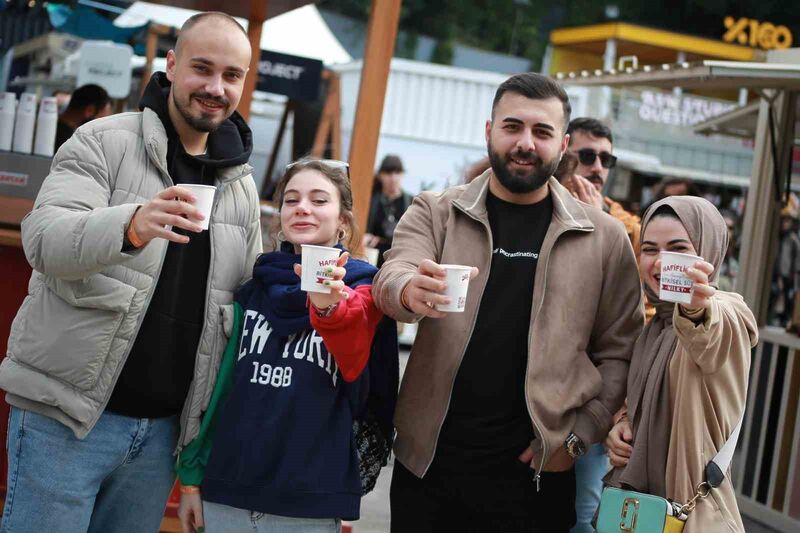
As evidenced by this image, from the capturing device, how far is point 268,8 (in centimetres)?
613

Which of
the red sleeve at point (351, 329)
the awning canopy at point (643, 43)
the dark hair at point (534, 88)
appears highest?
the awning canopy at point (643, 43)

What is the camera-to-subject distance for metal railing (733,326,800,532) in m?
6.49

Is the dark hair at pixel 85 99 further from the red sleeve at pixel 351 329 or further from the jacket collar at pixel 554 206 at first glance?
the red sleeve at pixel 351 329

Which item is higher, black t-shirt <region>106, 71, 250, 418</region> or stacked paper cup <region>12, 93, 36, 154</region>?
stacked paper cup <region>12, 93, 36, 154</region>

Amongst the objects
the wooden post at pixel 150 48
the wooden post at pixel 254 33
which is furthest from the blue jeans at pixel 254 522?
the wooden post at pixel 150 48

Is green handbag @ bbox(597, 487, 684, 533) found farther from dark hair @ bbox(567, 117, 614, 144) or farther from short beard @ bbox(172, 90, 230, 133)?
dark hair @ bbox(567, 117, 614, 144)

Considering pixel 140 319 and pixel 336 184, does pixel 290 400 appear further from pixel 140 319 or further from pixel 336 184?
pixel 336 184

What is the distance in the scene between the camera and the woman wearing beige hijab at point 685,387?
9.18 ft

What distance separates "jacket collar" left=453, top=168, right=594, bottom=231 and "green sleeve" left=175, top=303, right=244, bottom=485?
0.79m

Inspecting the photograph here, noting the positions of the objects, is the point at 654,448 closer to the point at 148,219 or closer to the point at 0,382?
the point at 148,219

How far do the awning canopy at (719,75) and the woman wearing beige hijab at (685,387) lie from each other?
284cm

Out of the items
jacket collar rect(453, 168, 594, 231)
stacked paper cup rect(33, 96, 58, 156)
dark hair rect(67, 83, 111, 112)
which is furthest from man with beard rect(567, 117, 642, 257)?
dark hair rect(67, 83, 111, 112)

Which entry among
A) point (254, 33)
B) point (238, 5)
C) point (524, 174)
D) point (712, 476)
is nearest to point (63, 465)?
point (524, 174)

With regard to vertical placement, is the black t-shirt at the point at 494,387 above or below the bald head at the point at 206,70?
below
